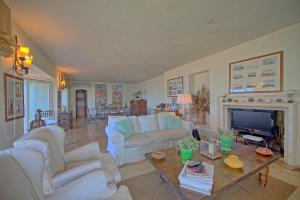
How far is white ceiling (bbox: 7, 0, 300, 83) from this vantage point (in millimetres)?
1932

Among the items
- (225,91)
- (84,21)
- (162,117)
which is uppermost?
(84,21)

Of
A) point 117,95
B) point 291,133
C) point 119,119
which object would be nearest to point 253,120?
point 291,133

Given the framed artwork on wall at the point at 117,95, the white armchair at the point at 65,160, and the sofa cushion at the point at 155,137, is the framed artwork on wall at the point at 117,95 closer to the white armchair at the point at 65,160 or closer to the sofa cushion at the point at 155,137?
the sofa cushion at the point at 155,137

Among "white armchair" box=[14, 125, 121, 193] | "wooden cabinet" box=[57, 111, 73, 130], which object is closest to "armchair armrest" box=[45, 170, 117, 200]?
"white armchair" box=[14, 125, 121, 193]

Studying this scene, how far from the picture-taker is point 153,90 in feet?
28.0

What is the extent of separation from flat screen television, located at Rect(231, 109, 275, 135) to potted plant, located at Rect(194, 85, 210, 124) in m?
1.03

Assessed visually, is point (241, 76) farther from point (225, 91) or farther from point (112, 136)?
point (112, 136)

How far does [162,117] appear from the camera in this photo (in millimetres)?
3650

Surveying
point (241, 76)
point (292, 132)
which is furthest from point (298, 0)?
point (292, 132)

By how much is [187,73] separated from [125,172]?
4.07 meters

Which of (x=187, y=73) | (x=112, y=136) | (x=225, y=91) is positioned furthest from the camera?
(x=187, y=73)

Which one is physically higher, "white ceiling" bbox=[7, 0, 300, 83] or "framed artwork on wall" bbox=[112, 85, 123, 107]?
"white ceiling" bbox=[7, 0, 300, 83]

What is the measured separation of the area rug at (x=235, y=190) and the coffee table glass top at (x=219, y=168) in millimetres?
297

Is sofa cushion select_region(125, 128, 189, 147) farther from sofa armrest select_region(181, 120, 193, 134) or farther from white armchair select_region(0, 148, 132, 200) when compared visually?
white armchair select_region(0, 148, 132, 200)
